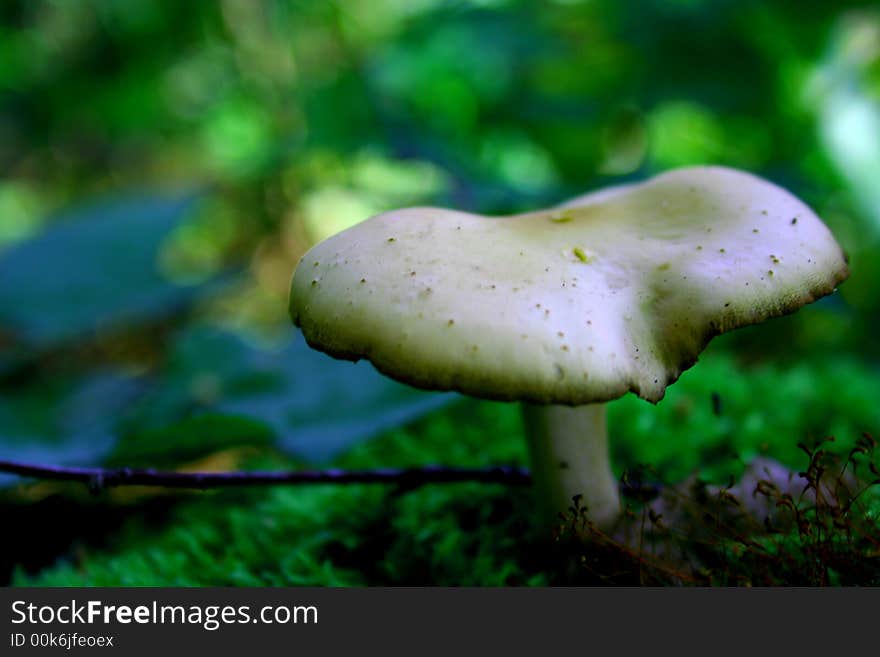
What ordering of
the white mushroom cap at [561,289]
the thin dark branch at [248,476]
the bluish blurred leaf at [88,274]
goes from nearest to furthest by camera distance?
the white mushroom cap at [561,289], the thin dark branch at [248,476], the bluish blurred leaf at [88,274]

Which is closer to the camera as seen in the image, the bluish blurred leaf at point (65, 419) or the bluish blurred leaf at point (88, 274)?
the bluish blurred leaf at point (65, 419)

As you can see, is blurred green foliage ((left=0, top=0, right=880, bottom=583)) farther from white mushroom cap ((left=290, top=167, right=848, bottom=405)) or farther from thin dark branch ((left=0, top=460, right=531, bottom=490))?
white mushroom cap ((left=290, top=167, right=848, bottom=405))

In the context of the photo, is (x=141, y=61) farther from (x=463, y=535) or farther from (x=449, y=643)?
(x=449, y=643)

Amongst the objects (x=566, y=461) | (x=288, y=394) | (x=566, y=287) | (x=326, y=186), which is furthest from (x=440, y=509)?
(x=326, y=186)

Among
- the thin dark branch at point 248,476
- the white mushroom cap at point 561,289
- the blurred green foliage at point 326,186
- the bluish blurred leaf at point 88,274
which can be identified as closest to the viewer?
the white mushroom cap at point 561,289

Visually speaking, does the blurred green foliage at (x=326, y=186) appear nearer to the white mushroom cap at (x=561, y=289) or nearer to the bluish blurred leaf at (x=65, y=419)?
the bluish blurred leaf at (x=65, y=419)

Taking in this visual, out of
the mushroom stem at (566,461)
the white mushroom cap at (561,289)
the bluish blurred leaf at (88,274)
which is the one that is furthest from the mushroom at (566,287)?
the bluish blurred leaf at (88,274)

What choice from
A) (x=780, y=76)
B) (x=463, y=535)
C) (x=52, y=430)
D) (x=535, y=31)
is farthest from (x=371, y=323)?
(x=780, y=76)

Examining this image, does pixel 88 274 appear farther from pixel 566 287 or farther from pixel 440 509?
pixel 566 287
